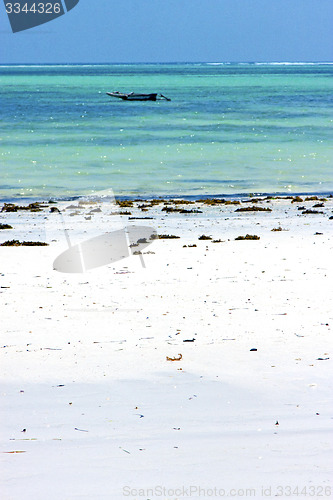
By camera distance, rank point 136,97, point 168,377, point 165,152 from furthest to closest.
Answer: point 136,97 → point 165,152 → point 168,377

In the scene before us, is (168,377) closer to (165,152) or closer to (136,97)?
(165,152)

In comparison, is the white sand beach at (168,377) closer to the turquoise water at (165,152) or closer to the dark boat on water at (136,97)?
the turquoise water at (165,152)

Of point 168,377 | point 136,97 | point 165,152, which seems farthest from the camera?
point 136,97

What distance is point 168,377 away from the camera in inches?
256

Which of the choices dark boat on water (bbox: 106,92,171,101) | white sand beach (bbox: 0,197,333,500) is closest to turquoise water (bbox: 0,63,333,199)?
white sand beach (bbox: 0,197,333,500)

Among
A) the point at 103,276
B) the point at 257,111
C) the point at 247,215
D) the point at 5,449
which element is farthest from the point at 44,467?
the point at 257,111

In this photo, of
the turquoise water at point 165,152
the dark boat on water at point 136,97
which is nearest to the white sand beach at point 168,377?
the turquoise water at point 165,152

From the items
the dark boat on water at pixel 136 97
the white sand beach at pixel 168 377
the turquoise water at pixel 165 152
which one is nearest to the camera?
the white sand beach at pixel 168 377

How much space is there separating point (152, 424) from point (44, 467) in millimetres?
1034

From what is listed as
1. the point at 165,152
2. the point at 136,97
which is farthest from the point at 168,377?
the point at 136,97

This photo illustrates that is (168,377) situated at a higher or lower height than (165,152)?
higher

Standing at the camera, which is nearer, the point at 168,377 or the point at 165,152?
the point at 168,377

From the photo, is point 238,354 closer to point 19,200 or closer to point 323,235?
point 323,235

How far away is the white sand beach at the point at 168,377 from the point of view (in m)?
4.64
